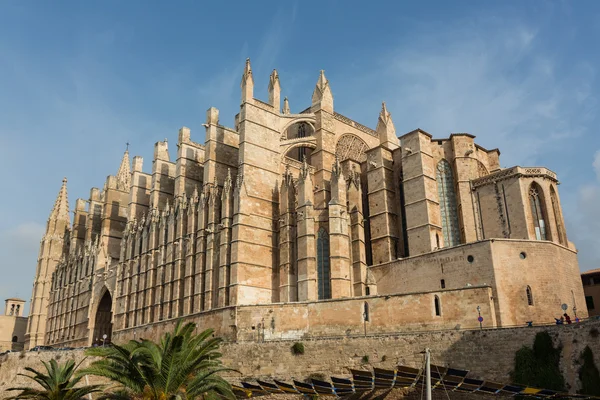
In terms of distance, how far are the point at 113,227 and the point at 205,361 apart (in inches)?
1288

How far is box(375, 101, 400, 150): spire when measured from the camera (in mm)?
36031

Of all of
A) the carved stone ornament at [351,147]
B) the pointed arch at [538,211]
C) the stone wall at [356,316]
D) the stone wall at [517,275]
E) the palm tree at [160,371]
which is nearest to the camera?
the palm tree at [160,371]

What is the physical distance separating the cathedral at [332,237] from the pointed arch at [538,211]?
0.07 meters

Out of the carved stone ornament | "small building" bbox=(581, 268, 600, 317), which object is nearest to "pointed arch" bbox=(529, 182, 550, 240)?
"small building" bbox=(581, 268, 600, 317)

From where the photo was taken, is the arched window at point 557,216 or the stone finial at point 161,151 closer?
the arched window at point 557,216

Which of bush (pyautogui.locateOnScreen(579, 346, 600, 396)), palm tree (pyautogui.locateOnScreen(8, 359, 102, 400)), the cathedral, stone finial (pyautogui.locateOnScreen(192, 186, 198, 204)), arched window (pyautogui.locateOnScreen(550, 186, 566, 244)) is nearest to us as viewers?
bush (pyautogui.locateOnScreen(579, 346, 600, 396))

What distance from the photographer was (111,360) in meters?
17.9

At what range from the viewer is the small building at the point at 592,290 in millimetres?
31172

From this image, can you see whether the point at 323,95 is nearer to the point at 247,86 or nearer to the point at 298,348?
the point at 247,86

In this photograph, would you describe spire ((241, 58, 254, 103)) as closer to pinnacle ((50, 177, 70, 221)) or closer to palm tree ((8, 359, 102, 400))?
palm tree ((8, 359, 102, 400))

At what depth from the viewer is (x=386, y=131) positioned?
36.4 metres

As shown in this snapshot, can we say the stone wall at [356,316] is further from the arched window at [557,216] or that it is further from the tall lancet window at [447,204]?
the tall lancet window at [447,204]

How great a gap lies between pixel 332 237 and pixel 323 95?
12.0m

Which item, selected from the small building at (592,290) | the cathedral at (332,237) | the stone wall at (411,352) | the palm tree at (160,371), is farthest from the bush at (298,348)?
the small building at (592,290)
